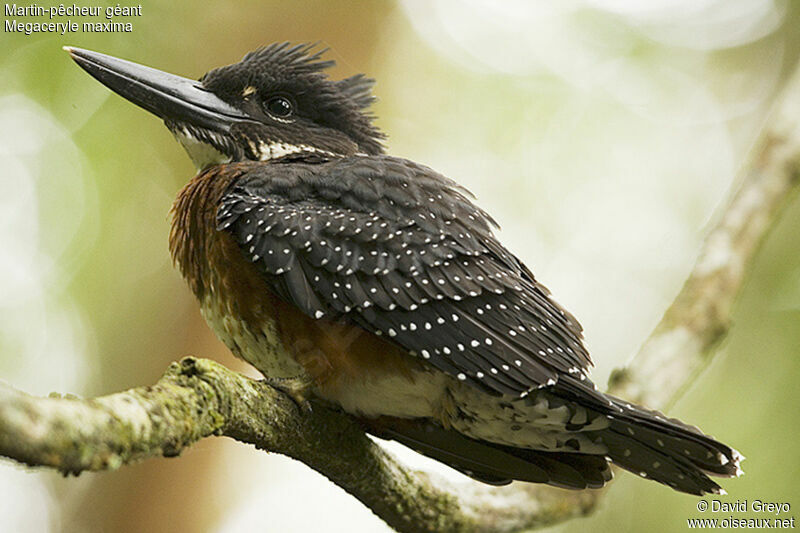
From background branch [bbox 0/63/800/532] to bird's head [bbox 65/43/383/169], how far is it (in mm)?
1408

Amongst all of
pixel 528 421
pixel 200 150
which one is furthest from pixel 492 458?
pixel 200 150

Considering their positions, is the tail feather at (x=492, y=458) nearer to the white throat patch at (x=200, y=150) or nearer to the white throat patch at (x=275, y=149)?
the white throat patch at (x=275, y=149)

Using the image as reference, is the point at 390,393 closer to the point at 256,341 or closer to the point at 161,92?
the point at 256,341

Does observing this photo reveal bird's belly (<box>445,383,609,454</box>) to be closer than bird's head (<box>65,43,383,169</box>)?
Yes

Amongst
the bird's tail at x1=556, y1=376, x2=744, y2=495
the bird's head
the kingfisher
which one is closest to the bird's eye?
the bird's head

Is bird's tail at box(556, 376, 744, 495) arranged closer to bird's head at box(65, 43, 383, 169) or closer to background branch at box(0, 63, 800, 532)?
background branch at box(0, 63, 800, 532)

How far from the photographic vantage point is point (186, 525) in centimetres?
441

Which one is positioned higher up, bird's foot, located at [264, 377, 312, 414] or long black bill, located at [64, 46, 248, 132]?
long black bill, located at [64, 46, 248, 132]

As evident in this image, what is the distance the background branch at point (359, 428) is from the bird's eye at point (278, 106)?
1559 millimetres

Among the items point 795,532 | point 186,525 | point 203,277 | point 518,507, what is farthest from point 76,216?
point 795,532

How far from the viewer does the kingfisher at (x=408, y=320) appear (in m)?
2.74

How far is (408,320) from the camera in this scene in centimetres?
274

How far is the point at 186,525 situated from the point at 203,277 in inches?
76.6

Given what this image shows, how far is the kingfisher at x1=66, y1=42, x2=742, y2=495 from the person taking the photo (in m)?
2.74
